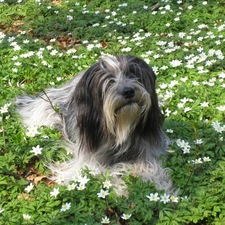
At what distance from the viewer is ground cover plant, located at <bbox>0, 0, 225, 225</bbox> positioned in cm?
404

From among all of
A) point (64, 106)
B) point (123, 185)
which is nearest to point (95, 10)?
point (64, 106)

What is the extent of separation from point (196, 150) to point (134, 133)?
596 mm

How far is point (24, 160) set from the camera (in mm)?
4945

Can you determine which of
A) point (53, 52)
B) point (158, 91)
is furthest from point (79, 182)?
point (53, 52)

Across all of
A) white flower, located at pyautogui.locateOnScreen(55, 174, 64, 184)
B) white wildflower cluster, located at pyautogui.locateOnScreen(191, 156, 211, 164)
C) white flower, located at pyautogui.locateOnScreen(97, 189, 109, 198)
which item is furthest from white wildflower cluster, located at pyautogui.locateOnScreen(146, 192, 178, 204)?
white flower, located at pyautogui.locateOnScreen(55, 174, 64, 184)

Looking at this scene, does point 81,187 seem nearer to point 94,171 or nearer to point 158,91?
point 94,171

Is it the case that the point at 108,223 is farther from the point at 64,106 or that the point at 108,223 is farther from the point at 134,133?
the point at 64,106

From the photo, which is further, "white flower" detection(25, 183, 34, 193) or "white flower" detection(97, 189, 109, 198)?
"white flower" detection(25, 183, 34, 193)

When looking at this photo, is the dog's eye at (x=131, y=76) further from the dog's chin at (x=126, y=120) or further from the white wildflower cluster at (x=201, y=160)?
the white wildflower cluster at (x=201, y=160)

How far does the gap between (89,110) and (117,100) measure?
0.41m

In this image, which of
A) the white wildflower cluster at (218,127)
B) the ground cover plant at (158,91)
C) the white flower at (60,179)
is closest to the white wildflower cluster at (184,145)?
the ground cover plant at (158,91)

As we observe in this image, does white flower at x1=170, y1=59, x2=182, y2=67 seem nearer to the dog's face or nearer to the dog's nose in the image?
the dog's face

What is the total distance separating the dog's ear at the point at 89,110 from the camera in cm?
459

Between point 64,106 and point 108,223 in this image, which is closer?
point 108,223
